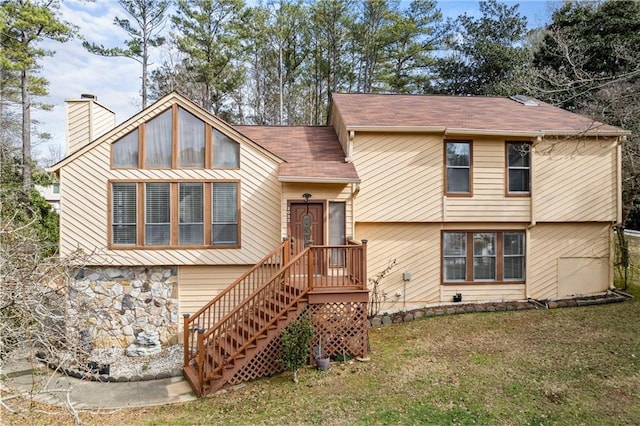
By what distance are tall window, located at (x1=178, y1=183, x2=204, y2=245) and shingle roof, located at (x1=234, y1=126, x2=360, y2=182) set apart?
224cm

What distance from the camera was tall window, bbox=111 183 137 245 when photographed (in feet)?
30.7

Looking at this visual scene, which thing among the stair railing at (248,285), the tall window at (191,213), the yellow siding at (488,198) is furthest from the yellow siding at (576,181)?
the tall window at (191,213)

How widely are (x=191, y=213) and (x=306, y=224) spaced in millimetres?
Result: 2958

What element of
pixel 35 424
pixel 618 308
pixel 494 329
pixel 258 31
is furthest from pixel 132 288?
pixel 258 31

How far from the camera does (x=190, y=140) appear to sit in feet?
31.3

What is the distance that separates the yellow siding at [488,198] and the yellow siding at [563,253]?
99 cm

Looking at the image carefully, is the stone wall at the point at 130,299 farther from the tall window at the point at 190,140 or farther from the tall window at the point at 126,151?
the tall window at the point at 190,140

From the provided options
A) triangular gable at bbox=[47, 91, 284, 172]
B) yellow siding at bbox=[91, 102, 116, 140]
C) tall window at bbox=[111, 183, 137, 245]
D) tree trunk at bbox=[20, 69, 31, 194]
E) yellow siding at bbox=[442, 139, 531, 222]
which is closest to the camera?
triangular gable at bbox=[47, 91, 284, 172]

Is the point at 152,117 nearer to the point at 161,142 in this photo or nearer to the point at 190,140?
the point at 161,142

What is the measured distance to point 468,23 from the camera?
988 inches

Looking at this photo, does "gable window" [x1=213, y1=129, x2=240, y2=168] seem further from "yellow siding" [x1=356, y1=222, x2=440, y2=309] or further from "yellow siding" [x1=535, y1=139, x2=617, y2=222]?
"yellow siding" [x1=535, y1=139, x2=617, y2=222]

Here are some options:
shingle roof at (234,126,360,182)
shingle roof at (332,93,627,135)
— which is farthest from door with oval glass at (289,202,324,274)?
shingle roof at (332,93,627,135)

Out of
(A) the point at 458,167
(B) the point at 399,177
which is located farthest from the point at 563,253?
(B) the point at 399,177

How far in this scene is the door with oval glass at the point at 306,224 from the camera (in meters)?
9.69
